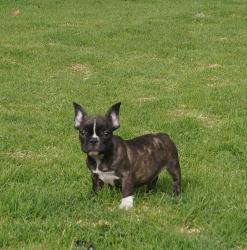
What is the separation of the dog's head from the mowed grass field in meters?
1.00

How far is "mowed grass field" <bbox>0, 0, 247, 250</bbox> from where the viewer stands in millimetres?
7824

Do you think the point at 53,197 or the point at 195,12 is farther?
the point at 195,12

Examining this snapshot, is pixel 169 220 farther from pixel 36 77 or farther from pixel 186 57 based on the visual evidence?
pixel 186 57

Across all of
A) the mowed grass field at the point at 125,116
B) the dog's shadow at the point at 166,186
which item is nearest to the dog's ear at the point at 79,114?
the mowed grass field at the point at 125,116

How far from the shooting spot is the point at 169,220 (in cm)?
820

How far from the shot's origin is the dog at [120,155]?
8008 millimetres

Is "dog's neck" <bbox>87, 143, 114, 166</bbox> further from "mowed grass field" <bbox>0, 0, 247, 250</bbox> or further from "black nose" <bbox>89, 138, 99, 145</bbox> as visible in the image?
"mowed grass field" <bbox>0, 0, 247, 250</bbox>

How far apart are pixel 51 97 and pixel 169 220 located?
32.3 ft

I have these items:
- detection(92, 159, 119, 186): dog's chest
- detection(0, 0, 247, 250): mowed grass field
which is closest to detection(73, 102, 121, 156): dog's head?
detection(92, 159, 119, 186): dog's chest

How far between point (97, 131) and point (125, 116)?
23.3 feet

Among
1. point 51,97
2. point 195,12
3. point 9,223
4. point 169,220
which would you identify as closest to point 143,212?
point 169,220

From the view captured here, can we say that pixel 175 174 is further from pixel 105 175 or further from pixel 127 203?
pixel 105 175

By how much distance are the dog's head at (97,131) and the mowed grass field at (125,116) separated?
1001 millimetres

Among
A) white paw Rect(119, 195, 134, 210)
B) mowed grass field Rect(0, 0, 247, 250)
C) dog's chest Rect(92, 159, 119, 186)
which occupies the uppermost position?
dog's chest Rect(92, 159, 119, 186)
